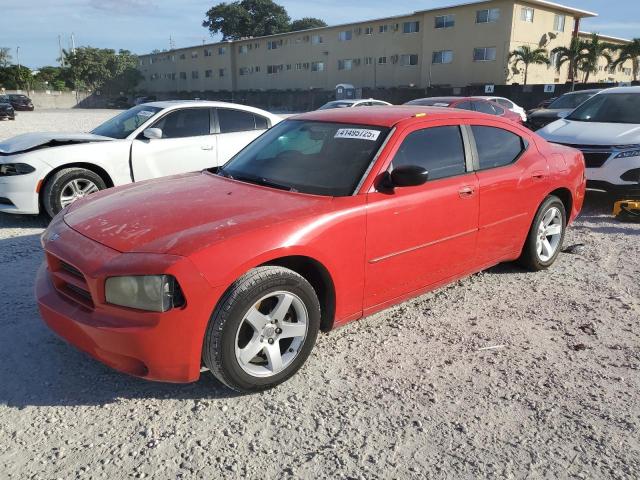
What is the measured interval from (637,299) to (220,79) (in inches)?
2706

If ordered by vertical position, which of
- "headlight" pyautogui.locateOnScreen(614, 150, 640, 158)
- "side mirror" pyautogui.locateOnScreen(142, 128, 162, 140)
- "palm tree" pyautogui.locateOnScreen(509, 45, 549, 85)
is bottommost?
"headlight" pyautogui.locateOnScreen(614, 150, 640, 158)

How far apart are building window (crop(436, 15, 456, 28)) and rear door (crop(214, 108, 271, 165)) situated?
38272mm

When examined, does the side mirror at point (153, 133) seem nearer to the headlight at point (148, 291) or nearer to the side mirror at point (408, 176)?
the side mirror at point (408, 176)

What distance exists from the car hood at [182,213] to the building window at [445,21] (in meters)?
42.3

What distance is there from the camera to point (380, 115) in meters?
3.99

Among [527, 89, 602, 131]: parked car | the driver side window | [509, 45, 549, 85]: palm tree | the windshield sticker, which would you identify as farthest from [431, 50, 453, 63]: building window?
the windshield sticker

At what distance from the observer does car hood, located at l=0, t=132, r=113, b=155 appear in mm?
Answer: 6297

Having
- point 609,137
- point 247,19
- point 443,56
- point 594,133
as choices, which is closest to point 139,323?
point 609,137

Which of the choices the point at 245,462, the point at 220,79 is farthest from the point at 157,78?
the point at 245,462

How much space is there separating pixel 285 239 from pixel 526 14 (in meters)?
42.6

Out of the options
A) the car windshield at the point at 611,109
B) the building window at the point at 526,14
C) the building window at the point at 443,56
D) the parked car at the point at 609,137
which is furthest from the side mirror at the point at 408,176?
the building window at the point at 443,56

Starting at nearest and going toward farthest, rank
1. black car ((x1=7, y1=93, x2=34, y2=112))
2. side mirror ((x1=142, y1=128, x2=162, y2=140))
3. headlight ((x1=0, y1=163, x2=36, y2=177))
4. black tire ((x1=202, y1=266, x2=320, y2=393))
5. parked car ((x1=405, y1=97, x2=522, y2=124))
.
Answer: black tire ((x1=202, y1=266, x2=320, y2=393)) < headlight ((x1=0, y1=163, x2=36, y2=177)) < side mirror ((x1=142, y1=128, x2=162, y2=140)) < parked car ((x1=405, y1=97, x2=522, y2=124)) < black car ((x1=7, y1=93, x2=34, y2=112))

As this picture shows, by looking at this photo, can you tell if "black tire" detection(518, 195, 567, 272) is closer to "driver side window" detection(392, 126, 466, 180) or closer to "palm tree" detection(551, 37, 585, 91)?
"driver side window" detection(392, 126, 466, 180)

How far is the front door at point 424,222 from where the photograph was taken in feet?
11.3
